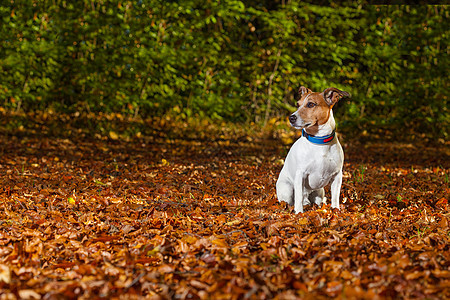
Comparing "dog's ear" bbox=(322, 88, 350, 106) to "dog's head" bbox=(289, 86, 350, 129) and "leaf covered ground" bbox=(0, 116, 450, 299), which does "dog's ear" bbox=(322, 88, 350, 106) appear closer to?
"dog's head" bbox=(289, 86, 350, 129)

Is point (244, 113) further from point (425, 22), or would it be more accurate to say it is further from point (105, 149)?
point (425, 22)

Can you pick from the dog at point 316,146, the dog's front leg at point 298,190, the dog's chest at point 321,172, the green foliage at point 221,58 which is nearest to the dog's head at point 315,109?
the dog at point 316,146

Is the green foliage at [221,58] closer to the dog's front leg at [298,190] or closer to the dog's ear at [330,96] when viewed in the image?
the dog's ear at [330,96]

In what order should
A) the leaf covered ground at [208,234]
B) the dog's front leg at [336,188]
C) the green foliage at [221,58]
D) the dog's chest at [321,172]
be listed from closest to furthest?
the leaf covered ground at [208,234]
the dog's chest at [321,172]
the dog's front leg at [336,188]
the green foliage at [221,58]

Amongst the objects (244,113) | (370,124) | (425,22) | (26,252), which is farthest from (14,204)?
(425,22)

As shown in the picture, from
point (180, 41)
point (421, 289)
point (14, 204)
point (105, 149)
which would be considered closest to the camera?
point (421, 289)

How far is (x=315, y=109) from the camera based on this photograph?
4.20 m

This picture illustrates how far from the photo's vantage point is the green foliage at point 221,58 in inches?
415

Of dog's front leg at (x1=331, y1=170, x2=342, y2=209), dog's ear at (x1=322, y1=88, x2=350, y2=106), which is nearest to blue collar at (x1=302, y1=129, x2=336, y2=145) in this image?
dog's ear at (x1=322, y1=88, x2=350, y2=106)

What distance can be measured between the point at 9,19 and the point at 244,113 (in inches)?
242

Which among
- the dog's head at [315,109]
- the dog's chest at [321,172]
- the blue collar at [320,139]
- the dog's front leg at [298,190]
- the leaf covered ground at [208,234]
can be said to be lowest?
the leaf covered ground at [208,234]

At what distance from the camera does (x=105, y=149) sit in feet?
30.2

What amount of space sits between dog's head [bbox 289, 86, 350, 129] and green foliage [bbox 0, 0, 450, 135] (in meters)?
6.76

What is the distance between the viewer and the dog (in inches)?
165
